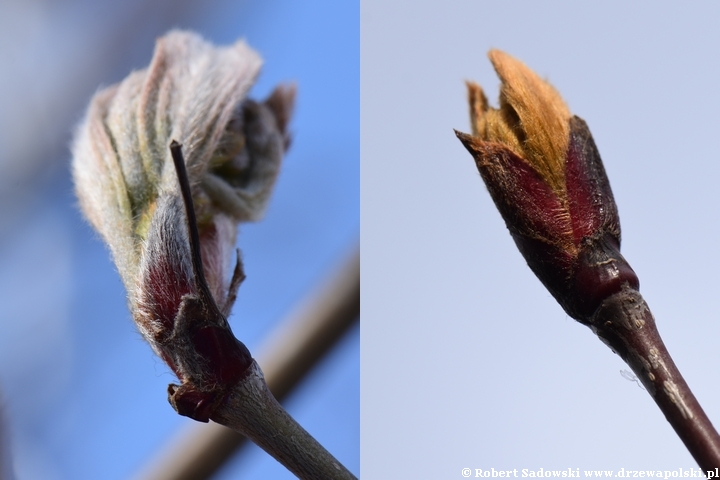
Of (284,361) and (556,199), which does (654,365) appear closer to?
(556,199)

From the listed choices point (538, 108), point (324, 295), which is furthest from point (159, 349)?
point (324, 295)

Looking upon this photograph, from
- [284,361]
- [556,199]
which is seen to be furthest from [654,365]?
[284,361]

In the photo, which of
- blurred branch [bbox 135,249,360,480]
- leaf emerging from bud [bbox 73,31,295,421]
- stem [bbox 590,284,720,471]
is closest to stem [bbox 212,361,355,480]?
leaf emerging from bud [bbox 73,31,295,421]

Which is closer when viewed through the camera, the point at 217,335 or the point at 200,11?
the point at 217,335

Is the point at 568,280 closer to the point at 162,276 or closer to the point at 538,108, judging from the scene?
the point at 538,108

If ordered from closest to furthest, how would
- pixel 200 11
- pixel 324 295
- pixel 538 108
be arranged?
1. pixel 538 108
2. pixel 324 295
3. pixel 200 11
